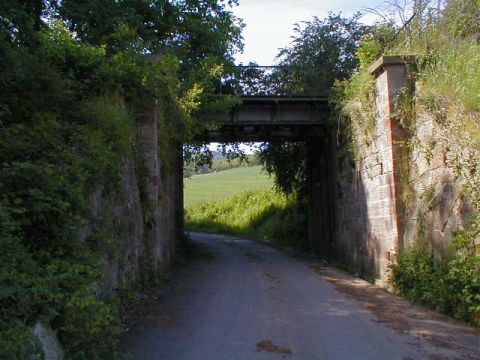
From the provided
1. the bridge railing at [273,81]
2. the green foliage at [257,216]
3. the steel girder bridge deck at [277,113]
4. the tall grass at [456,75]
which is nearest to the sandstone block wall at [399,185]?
the tall grass at [456,75]

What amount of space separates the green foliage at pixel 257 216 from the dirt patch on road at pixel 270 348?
59.8 ft

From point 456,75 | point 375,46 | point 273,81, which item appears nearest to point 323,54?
point 273,81

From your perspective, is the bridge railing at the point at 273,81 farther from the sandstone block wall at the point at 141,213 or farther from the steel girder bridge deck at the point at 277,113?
the sandstone block wall at the point at 141,213

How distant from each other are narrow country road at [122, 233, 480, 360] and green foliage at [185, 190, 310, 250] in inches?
543

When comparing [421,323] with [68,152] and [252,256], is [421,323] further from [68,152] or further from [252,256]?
[252,256]

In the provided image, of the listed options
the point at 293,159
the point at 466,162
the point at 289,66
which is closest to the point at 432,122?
the point at 466,162

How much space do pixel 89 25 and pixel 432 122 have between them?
35.4 feet

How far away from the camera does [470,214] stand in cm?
949

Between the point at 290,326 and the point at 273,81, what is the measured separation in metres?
17.0

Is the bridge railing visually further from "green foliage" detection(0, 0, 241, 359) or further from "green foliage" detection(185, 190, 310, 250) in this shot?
"green foliage" detection(185, 190, 310, 250)

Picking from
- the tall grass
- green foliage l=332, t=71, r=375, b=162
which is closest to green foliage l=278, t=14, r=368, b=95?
green foliage l=332, t=71, r=375, b=162

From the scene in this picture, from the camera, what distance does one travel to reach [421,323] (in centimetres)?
894

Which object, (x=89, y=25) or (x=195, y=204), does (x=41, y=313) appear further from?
(x=195, y=204)

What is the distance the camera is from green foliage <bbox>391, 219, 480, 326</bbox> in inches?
343
